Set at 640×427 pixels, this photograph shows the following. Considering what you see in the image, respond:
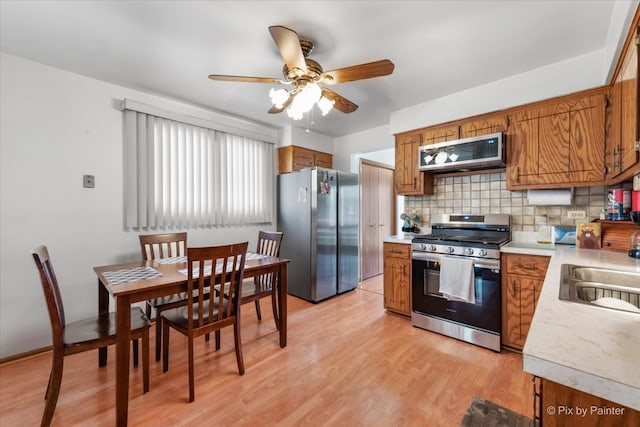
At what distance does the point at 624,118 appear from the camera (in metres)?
1.59

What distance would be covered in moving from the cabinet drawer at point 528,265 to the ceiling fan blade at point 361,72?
1796 millimetres

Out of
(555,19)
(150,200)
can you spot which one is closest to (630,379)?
(555,19)

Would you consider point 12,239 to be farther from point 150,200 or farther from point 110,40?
point 110,40

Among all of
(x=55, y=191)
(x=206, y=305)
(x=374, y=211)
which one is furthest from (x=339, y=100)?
(x=374, y=211)

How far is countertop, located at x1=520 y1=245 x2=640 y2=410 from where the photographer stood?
0.52 m

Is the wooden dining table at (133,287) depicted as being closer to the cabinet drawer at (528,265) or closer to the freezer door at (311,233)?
the freezer door at (311,233)

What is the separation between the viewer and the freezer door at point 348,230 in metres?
3.76

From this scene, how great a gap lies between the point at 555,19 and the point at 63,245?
13.7 ft

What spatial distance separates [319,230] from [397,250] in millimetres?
1025

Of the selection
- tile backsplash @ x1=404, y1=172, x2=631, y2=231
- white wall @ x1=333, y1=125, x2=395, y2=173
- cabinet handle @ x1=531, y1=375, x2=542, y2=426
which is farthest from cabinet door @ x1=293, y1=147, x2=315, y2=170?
cabinet handle @ x1=531, y1=375, x2=542, y2=426

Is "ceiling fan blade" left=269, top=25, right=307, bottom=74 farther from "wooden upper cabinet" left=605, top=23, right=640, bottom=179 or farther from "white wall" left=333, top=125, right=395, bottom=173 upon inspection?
"white wall" left=333, top=125, right=395, bottom=173

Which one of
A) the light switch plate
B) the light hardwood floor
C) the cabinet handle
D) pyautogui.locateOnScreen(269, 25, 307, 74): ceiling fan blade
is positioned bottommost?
the light hardwood floor

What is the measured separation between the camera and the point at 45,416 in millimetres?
1429

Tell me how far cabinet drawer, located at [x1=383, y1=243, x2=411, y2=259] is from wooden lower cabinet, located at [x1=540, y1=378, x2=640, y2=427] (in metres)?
2.27
